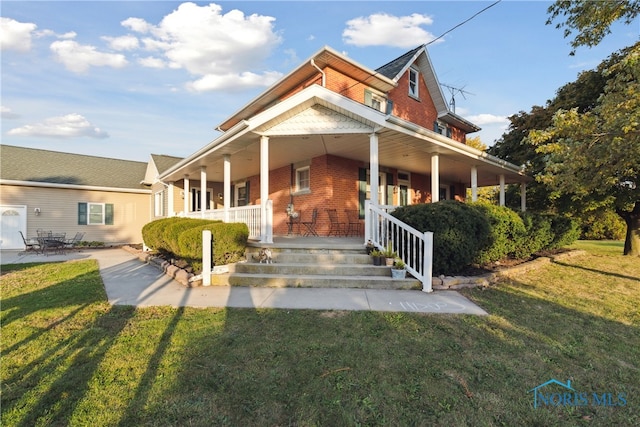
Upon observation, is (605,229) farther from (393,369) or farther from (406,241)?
(393,369)

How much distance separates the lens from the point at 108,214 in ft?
58.4

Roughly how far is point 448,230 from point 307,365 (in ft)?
14.4

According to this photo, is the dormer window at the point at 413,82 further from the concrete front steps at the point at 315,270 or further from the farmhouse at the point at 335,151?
the concrete front steps at the point at 315,270

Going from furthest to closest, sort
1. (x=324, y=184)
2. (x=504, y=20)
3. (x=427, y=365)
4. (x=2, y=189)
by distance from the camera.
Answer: (x=2, y=189)
(x=324, y=184)
(x=504, y=20)
(x=427, y=365)

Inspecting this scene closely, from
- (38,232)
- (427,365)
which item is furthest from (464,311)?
(38,232)

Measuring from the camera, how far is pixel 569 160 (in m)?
7.53

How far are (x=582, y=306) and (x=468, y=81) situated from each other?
49.0 feet

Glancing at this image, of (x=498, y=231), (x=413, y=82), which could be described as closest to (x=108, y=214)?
(x=413, y=82)

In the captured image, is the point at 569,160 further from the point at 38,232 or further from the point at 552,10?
the point at 38,232

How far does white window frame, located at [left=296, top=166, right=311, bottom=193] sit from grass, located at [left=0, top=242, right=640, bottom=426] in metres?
6.83

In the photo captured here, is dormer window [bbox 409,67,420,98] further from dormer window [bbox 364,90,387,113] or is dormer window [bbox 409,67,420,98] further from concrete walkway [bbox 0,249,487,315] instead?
concrete walkway [bbox 0,249,487,315]

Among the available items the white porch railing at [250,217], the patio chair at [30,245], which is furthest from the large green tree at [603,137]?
the patio chair at [30,245]

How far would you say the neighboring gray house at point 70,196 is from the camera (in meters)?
15.2

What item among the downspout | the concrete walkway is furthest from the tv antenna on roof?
the concrete walkway
